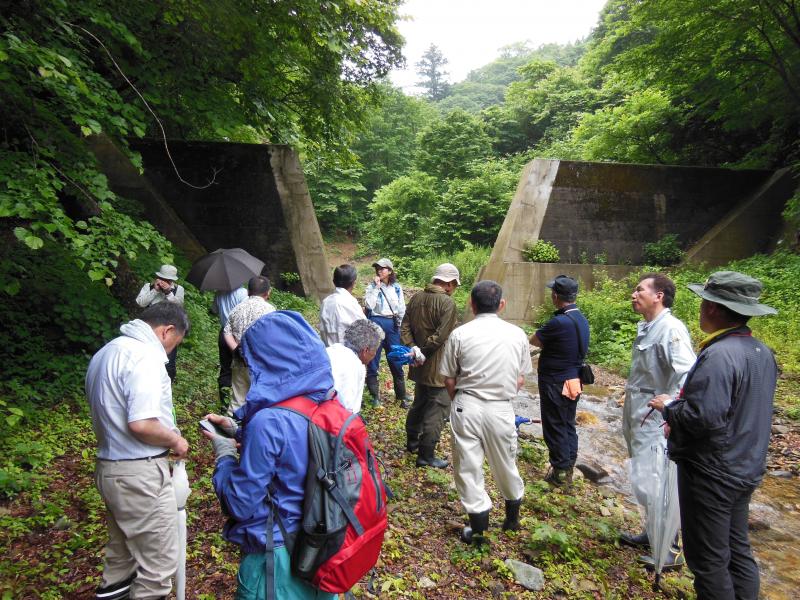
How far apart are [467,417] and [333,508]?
1849 mm

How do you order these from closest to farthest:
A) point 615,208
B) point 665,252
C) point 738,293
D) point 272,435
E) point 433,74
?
point 272,435 < point 738,293 < point 665,252 < point 615,208 < point 433,74

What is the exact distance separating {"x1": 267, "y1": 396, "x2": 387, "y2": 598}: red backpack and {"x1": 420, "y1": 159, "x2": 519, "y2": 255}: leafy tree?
16176 mm

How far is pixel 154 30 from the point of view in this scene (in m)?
6.40

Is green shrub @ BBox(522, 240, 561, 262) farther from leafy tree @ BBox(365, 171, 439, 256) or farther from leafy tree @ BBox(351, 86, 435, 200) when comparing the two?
leafy tree @ BBox(351, 86, 435, 200)

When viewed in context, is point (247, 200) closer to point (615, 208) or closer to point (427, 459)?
point (427, 459)

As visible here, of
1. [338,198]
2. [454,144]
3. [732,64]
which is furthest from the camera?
[338,198]

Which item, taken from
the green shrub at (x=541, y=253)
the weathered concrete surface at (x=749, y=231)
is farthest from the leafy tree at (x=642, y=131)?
the green shrub at (x=541, y=253)

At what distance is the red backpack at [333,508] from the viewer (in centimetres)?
170

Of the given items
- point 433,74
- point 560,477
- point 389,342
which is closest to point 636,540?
point 560,477

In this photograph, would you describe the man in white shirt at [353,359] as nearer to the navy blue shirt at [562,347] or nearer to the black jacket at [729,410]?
the black jacket at [729,410]

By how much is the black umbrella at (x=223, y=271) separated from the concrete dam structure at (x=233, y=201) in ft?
18.4

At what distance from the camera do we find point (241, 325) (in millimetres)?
4430

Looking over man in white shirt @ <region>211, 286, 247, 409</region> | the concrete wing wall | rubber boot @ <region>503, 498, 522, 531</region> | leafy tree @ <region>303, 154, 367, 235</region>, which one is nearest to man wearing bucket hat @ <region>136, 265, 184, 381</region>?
man in white shirt @ <region>211, 286, 247, 409</region>

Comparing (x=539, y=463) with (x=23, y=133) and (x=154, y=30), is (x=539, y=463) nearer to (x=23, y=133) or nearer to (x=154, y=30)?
(x=23, y=133)
